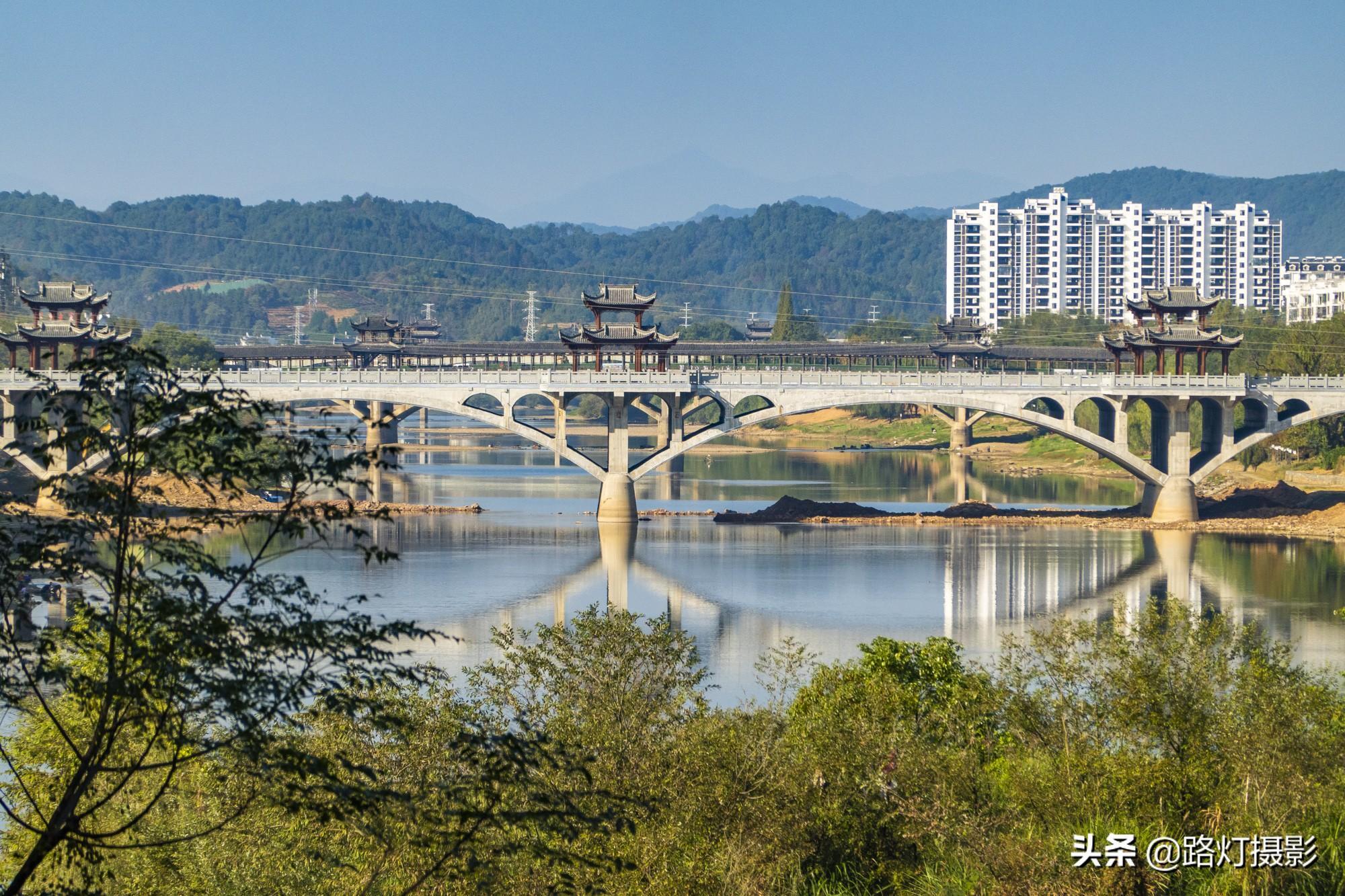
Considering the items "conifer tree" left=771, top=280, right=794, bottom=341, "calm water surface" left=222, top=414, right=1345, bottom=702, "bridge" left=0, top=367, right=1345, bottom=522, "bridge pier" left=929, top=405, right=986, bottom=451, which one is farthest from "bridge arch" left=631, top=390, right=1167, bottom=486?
"conifer tree" left=771, top=280, right=794, bottom=341

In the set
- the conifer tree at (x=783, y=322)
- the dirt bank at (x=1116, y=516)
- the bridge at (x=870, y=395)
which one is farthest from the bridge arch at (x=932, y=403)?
the conifer tree at (x=783, y=322)

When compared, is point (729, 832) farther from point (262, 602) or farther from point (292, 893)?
point (262, 602)

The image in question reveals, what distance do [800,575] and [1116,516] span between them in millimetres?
20969

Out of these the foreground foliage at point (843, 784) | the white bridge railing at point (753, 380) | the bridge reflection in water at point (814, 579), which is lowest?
the bridge reflection in water at point (814, 579)

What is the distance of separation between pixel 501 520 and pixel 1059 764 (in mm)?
46034

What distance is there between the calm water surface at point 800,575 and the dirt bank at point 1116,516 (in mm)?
1539

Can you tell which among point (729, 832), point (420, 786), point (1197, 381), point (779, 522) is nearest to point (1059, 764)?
point (729, 832)

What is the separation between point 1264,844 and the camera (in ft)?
52.3

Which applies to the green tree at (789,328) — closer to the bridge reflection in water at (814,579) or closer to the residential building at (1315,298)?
the residential building at (1315,298)

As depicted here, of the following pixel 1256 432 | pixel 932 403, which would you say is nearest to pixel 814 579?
pixel 932 403

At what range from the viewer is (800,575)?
48875mm

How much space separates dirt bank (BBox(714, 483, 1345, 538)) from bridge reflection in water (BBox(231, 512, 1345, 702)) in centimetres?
149

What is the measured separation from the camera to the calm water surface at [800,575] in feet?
129

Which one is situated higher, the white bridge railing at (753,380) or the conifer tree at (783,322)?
the conifer tree at (783,322)
